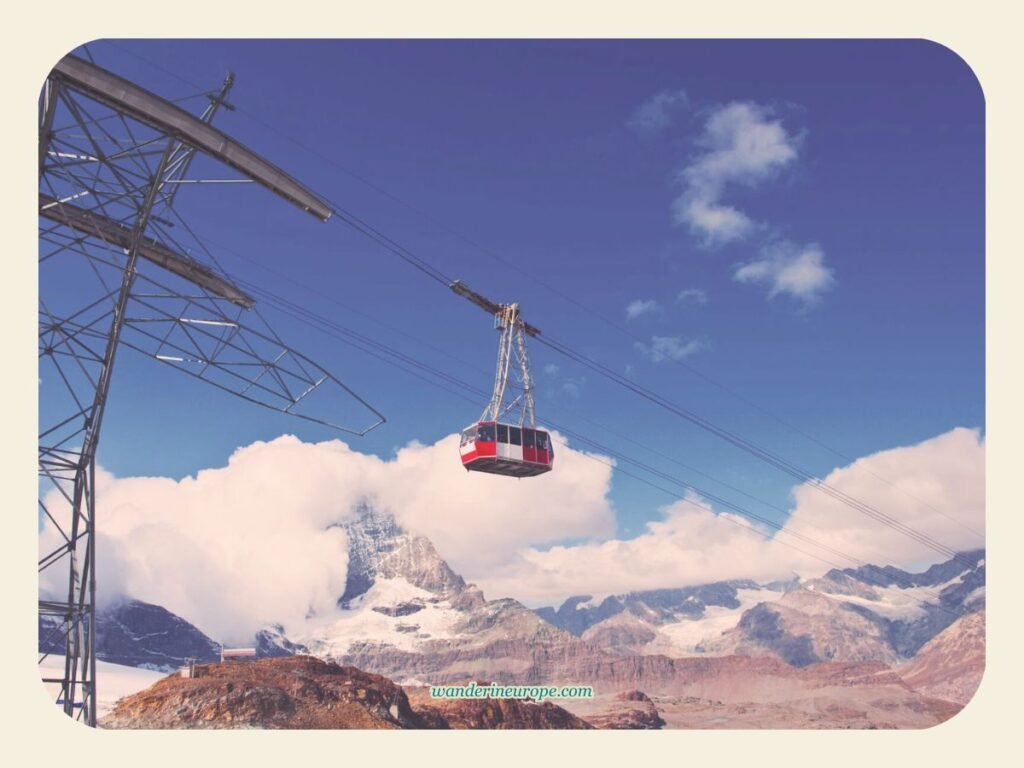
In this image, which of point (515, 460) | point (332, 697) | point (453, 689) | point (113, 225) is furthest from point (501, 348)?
point (332, 697)

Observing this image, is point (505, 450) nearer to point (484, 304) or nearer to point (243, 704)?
point (484, 304)

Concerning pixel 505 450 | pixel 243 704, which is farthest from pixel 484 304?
pixel 243 704

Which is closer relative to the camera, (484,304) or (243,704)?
(484,304)

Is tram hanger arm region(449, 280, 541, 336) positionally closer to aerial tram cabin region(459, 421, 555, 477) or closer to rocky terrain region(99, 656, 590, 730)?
aerial tram cabin region(459, 421, 555, 477)

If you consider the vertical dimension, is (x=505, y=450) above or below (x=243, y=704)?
above

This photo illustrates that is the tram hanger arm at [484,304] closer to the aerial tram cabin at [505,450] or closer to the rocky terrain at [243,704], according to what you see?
the aerial tram cabin at [505,450]

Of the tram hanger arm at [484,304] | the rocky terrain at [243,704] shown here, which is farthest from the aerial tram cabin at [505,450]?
the rocky terrain at [243,704]

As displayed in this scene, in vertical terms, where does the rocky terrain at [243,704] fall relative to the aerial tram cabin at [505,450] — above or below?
below

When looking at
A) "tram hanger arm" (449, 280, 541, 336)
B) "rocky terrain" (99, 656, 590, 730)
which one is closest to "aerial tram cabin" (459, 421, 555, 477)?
"tram hanger arm" (449, 280, 541, 336)

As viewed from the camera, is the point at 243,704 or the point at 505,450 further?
the point at 243,704
